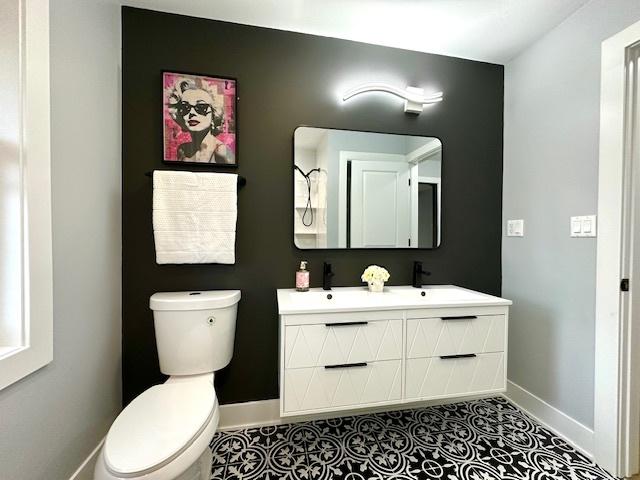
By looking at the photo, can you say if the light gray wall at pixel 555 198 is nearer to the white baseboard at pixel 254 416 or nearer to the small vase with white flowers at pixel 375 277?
the white baseboard at pixel 254 416

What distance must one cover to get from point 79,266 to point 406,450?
1.79 metres

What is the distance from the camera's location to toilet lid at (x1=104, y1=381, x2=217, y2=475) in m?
0.86

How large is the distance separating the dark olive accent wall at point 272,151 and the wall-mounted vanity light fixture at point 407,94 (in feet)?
0.20

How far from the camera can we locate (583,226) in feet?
4.73

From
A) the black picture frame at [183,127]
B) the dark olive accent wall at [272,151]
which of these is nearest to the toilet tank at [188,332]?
the dark olive accent wall at [272,151]

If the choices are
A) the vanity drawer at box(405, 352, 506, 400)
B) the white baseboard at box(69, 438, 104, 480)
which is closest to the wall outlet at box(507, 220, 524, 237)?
the vanity drawer at box(405, 352, 506, 400)

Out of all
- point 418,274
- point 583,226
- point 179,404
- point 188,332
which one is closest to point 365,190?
point 418,274

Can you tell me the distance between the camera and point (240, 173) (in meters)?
1.62

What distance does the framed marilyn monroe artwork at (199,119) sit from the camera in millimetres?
1531

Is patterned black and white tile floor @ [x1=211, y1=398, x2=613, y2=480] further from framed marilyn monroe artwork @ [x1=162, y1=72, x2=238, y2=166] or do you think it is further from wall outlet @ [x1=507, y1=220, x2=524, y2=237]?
framed marilyn monroe artwork @ [x1=162, y1=72, x2=238, y2=166]

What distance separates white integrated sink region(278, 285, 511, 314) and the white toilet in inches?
14.6

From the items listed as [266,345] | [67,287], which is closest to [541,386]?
[266,345]

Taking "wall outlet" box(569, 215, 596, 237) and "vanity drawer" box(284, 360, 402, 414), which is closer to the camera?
"vanity drawer" box(284, 360, 402, 414)

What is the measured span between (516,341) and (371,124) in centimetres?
174
